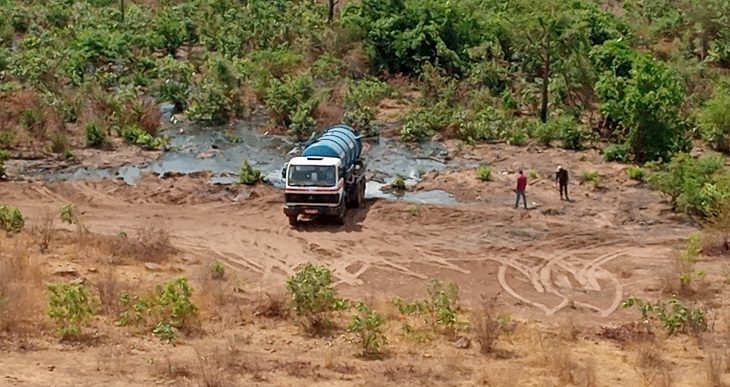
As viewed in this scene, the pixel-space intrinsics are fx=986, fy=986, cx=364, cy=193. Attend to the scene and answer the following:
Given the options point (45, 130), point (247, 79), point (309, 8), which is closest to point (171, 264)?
point (45, 130)

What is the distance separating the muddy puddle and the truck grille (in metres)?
3.47

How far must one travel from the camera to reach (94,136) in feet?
100

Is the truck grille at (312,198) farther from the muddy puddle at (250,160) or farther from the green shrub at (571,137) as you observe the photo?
the green shrub at (571,137)

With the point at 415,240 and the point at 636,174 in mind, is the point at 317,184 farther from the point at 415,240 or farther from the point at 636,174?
the point at 636,174

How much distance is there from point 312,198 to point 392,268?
10.3 ft

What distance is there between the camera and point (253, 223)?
79.6 feet

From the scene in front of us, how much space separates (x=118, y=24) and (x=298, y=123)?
52.3 ft

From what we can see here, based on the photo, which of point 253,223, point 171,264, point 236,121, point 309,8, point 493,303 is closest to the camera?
point 493,303

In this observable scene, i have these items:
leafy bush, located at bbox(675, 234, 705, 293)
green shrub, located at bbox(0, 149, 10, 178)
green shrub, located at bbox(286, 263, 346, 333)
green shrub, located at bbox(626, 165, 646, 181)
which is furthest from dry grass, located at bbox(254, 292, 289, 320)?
green shrub, located at bbox(626, 165, 646, 181)

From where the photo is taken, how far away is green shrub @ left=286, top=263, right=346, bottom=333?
53.5 feet

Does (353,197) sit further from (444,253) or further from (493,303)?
(493,303)

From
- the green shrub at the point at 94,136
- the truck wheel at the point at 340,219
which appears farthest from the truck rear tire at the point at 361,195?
the green shrub at the point at 94,136

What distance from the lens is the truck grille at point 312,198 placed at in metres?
23.5

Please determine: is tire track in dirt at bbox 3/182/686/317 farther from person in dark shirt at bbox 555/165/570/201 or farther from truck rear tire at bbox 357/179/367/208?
person in dark shirt at bbox 555/165/570/201
